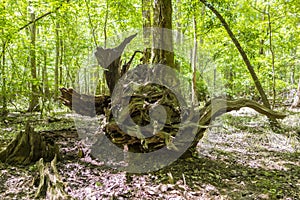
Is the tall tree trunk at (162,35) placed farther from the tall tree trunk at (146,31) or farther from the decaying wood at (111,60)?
the decaying wood at (111,60)

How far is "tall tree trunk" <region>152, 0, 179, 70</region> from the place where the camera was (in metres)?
3.84

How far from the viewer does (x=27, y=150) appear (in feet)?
10.6

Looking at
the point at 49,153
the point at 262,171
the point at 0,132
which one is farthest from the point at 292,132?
the point at 0,132

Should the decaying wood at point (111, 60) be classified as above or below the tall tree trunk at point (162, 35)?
below

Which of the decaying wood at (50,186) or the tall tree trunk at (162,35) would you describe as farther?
the tall tree trunk at (162,35)

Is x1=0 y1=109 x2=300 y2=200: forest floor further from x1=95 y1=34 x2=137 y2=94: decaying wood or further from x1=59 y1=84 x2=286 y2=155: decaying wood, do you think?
x1=95 y1=34 x2=137 y2=94: decaying wood

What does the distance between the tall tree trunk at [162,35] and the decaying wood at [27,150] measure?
6.98 ft

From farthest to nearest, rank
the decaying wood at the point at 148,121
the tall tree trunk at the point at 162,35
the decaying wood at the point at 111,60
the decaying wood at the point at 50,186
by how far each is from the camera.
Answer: the tall tree trunk at the point at 162,35 < the decaying wood at the point at 111,60 < the decaying wood at the point at 148,121 < the decaying wood at the point at 50,186

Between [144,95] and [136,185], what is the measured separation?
118 centimetres

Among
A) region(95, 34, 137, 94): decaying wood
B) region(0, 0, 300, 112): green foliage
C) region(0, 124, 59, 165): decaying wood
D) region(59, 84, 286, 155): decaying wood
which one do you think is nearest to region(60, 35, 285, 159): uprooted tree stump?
region(59, 84, 286, 155): decaying wood

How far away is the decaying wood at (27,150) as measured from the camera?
10.4ft

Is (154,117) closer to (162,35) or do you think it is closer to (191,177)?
(191,177)

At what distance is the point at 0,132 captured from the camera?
4.92 metres

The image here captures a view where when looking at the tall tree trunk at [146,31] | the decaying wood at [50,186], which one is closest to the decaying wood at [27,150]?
the decaying wood at [50,186]
